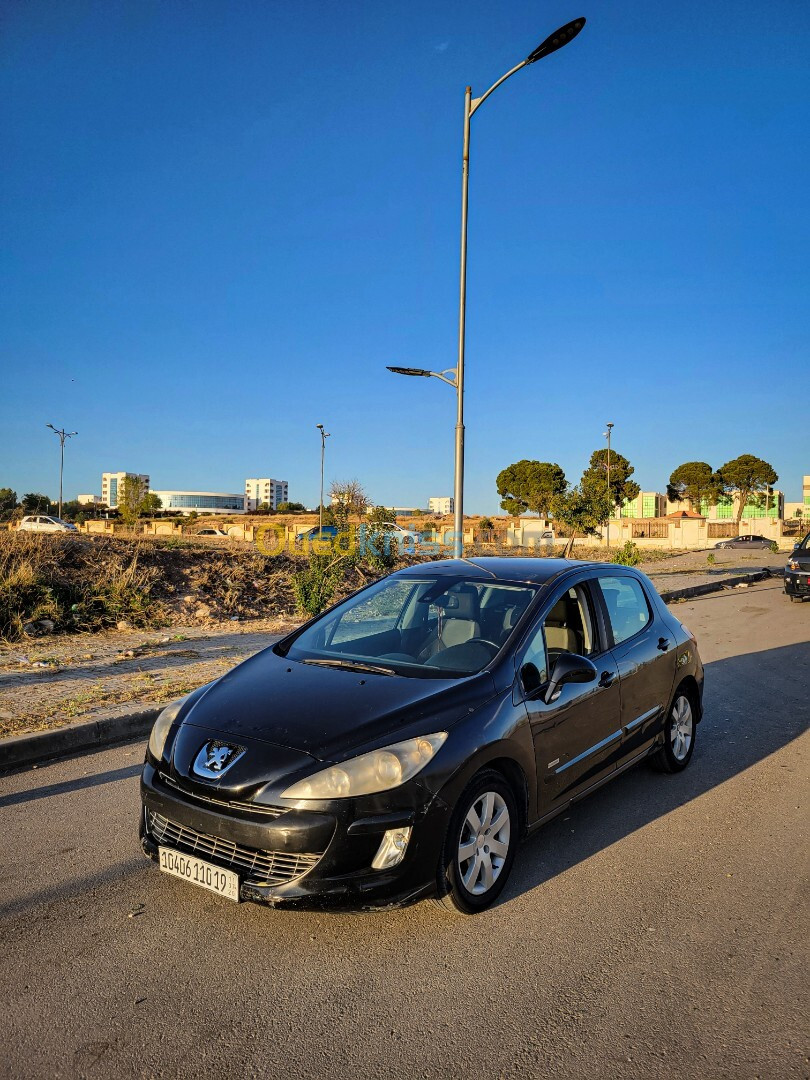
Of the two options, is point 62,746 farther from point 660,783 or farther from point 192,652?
point 660,783

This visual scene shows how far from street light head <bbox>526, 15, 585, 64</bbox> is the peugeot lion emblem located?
11267mm

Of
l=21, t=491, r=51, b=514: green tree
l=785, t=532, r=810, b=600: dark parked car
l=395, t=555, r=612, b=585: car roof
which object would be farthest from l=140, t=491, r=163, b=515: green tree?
l=395, t=555, r=612, b=585: car roof

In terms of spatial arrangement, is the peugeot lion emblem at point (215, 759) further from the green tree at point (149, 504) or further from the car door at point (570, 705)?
the green tree at point (149, 504)

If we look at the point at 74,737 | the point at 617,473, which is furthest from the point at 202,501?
the point at 74,737

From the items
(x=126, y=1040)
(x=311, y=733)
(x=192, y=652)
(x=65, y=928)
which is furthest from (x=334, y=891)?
(x=192, y=652)

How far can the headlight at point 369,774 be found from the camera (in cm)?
293

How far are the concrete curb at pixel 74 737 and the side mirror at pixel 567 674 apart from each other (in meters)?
4.00

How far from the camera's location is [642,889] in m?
3.59

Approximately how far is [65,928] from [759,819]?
383 cm

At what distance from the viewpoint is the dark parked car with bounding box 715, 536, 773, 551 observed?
55.7 metres

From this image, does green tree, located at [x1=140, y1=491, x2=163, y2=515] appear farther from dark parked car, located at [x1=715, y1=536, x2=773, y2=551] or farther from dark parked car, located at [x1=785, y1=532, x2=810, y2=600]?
dark parked car, located at [x1=785, y1=532, x2=810, y2=600]

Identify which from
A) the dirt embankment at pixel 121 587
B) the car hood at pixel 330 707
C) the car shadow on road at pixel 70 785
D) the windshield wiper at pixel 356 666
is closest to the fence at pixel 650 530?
the dirt embankment at pixel 121 587

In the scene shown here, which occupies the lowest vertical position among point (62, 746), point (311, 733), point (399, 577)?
point (62, 746)

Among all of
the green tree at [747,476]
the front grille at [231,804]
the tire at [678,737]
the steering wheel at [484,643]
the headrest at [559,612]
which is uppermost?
the green tree at [747,476]
